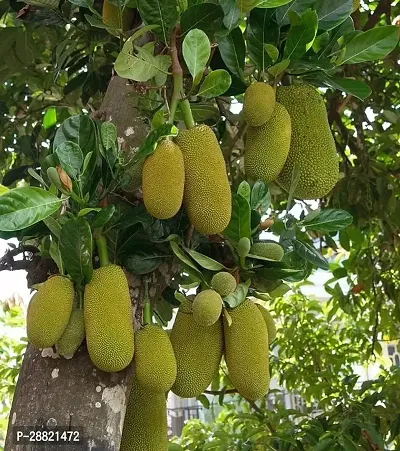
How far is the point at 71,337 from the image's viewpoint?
67cm

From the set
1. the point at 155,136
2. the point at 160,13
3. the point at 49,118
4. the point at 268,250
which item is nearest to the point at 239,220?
the point at 268,250

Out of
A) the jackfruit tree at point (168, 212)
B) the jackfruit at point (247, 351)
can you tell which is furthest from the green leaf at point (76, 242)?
the jackfruit at point (247, 351)

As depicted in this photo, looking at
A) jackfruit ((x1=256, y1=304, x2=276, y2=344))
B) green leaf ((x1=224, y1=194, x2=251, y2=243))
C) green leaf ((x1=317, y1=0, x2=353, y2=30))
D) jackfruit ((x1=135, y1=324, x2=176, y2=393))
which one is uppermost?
green leaf ((x1=317, y1=0, x2=353, y2=30))

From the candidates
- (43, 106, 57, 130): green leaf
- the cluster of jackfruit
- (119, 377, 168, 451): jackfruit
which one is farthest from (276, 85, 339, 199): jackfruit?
(43, 106, 57, 130): green leaf

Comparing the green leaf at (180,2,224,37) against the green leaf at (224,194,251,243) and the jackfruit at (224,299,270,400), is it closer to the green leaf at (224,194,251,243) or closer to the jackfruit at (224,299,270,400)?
the green leaf at (224,194,251,243)

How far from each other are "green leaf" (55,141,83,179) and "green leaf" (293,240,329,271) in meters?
0.33

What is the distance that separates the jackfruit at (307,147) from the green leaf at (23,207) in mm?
360

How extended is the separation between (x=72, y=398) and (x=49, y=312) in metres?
0.10

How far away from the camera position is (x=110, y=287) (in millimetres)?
683

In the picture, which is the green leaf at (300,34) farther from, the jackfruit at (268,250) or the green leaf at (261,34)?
the jackfruit at (268,250)

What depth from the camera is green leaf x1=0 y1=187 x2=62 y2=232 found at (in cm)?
59

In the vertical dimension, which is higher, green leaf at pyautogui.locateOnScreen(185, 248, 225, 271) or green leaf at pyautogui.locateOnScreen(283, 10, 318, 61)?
green leaf at pyautogui.locateOnScreen(283, 10, 318, 61)

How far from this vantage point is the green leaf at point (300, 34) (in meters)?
0.75

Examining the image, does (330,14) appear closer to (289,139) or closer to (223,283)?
(289,139)
